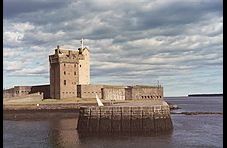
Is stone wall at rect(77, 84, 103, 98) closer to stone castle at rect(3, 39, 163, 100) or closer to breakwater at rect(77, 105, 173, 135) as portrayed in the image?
stone castle at rect(3, 39, 163, 100)

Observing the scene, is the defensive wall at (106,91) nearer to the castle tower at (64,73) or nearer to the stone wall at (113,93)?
the stone wall at (113,93)

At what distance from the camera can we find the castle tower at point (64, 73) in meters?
64.1

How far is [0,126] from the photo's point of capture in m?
2.51

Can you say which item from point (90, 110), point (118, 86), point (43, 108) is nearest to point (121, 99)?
point (118, 86)

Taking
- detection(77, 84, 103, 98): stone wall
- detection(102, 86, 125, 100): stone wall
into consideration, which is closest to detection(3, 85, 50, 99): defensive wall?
detection(77, 84, 103, 98): stone wall

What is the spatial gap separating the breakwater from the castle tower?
32.0 metres

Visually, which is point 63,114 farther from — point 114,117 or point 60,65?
point 114,117

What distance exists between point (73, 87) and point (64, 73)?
2.84 meters

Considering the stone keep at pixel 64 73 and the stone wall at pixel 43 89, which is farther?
the stone wall at pixel 43 89

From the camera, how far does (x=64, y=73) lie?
64.7 meters

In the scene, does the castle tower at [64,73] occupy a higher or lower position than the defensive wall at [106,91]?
higher

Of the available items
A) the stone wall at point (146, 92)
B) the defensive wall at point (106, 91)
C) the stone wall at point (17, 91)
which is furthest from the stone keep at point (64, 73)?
the stone wall at point (146, 92)

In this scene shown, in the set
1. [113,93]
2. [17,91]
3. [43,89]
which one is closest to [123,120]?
[113,93]

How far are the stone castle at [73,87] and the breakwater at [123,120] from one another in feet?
106
